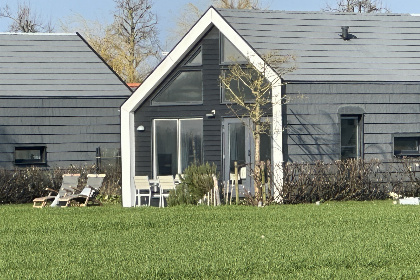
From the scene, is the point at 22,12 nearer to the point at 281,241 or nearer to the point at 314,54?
the point at 314,54

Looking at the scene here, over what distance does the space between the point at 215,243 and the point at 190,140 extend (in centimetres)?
1030

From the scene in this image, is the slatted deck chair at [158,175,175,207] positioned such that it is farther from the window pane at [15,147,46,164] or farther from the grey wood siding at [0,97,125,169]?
the window pane at [15,147,46,164]

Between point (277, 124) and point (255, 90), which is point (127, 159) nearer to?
point (255, 90)

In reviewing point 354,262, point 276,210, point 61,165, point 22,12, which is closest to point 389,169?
point 276,210

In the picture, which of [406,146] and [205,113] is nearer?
[205,113]

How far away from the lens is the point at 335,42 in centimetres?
2339

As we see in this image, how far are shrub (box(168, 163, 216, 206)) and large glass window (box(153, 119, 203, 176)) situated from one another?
224 cm

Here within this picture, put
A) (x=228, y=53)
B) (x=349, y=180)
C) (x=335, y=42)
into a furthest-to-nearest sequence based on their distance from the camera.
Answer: (x=335, y=42) < (x=228, y=53) < (x=349, y=180)

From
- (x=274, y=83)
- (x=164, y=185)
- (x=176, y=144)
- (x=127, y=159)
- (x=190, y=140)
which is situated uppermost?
(x=274, y=83)

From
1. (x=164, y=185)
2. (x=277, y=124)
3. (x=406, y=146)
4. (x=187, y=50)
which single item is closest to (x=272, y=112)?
(x=277, y=124)

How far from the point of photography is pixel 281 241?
12.5 metres

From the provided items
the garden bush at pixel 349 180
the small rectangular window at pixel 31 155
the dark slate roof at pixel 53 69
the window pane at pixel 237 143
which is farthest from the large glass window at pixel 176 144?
the small rectangular window at pixel 31 155

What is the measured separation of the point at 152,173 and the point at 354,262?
1250 cm

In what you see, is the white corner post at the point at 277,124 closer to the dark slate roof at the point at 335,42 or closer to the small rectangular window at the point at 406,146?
the dark slate roof at the point at 335,42
